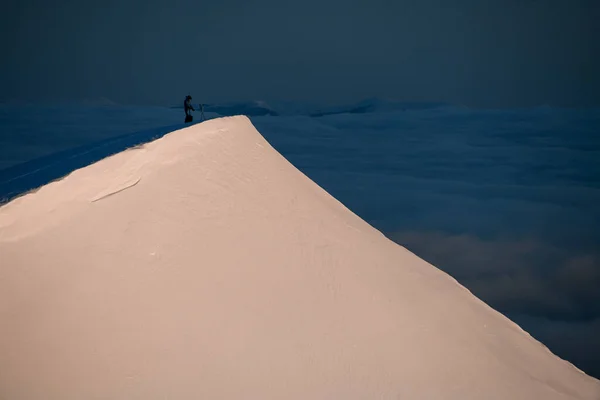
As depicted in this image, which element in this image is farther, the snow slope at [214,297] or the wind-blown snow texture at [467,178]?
the wind-blown snow texture at [467,178]

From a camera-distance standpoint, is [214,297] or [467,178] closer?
[214,297]

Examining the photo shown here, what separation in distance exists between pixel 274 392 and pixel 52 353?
811 mm

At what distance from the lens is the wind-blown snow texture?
10.8 metres

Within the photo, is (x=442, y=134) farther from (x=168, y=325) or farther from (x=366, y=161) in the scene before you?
(x=168, y=325)

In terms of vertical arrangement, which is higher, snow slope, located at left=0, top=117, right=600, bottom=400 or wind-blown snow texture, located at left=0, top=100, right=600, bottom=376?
snow slope, located at left=0, top=117, right=600, bottom=400

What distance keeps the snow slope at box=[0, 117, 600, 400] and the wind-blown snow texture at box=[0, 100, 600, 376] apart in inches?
8.2

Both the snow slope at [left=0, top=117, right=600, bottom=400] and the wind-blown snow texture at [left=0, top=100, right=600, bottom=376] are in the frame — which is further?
the wind-blown snow texture at [left=0, top=100, right=600, bottom=376]

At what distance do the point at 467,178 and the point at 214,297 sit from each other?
869 inches

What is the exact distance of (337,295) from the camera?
9.29ft

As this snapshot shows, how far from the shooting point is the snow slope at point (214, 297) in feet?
7.02

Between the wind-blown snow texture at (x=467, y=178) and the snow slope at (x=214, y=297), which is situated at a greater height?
the snow slope at (x=214, y=297)

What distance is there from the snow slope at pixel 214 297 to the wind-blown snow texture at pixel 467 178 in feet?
0.69

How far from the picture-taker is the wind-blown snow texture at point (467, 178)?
424 inches

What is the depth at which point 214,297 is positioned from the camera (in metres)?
2.46
